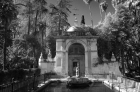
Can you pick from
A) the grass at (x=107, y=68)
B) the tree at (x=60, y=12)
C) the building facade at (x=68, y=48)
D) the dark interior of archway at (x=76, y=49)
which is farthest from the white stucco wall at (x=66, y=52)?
the tree at (x=60, y=12)

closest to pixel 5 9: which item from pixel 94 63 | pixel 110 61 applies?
pixel 94 63

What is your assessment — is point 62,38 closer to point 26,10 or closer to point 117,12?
point 26,10

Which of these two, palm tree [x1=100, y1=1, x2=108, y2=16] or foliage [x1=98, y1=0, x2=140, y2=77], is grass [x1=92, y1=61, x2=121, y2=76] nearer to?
foliage [x1=98, y1=0, x2=140, y2=77]

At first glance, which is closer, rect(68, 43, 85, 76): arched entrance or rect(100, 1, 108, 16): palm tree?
rect(68, 43, 85, 76): arched entrance

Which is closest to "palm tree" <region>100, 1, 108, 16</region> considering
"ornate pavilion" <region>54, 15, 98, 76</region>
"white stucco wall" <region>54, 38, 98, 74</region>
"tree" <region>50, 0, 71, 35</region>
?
"tree" <region>50, 0, 71, 35</region>

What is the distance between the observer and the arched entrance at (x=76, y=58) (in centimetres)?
2836

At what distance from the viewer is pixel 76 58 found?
94.2 feet

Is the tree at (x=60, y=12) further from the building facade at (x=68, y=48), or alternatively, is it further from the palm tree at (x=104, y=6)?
the palm tree at (x=104, y=6)

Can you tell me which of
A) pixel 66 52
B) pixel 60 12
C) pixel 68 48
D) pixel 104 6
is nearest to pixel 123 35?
pixel 68 48

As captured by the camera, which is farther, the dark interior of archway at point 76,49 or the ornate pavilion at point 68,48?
the dark interior of archway at point 76,49

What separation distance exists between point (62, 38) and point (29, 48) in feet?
18.5

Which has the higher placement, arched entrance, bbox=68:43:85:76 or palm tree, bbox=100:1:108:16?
palm tree, bbox=100:1:108:16

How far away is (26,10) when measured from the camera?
2736cm

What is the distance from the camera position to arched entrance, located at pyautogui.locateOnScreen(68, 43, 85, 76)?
28359mm
